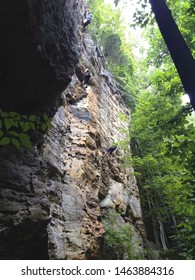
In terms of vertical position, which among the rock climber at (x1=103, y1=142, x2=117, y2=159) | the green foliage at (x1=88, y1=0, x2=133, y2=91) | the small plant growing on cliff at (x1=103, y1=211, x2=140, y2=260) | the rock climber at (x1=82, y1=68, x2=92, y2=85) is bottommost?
the small plant growing on cliff at (x1=103, y1=211, x2=140, y2=260)

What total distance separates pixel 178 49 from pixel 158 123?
2.70 metres

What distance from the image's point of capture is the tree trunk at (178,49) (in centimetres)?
405

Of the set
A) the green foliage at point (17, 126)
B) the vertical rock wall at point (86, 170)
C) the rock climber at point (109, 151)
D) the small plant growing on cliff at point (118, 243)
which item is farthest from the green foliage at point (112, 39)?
the green foliage at point (17, 126)

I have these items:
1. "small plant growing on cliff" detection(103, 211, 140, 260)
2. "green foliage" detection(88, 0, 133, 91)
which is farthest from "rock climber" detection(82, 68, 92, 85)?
"green foliage" detection(88, 0, 133, 91)

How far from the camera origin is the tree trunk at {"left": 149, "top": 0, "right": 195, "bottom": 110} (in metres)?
4.05

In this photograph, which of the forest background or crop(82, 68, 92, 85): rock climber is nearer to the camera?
the forest background

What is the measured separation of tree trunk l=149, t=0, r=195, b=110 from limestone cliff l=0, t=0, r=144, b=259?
2.18 meters

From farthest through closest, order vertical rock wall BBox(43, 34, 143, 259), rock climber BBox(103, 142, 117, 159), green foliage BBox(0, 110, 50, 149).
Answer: rock climber BBox(103, 142, 117, 159) < vertical rock wall BBox(43, 34, 143, 259) < green foliage BBox(0, 110, 50, 149)

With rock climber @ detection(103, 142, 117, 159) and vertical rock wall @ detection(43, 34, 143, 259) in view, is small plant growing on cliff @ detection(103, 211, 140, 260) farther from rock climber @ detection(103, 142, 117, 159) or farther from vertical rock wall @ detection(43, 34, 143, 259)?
rock climber @ detection(103, 142, 117, 159)

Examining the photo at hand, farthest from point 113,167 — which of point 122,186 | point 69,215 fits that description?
point 69,215

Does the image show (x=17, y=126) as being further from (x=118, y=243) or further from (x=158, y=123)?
(x=118, y=243)

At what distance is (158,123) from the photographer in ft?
22.3

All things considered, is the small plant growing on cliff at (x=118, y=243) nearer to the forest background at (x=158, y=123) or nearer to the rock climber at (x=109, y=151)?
the forest background at (x=158, y=123)

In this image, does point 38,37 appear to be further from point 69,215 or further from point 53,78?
point 69,215
